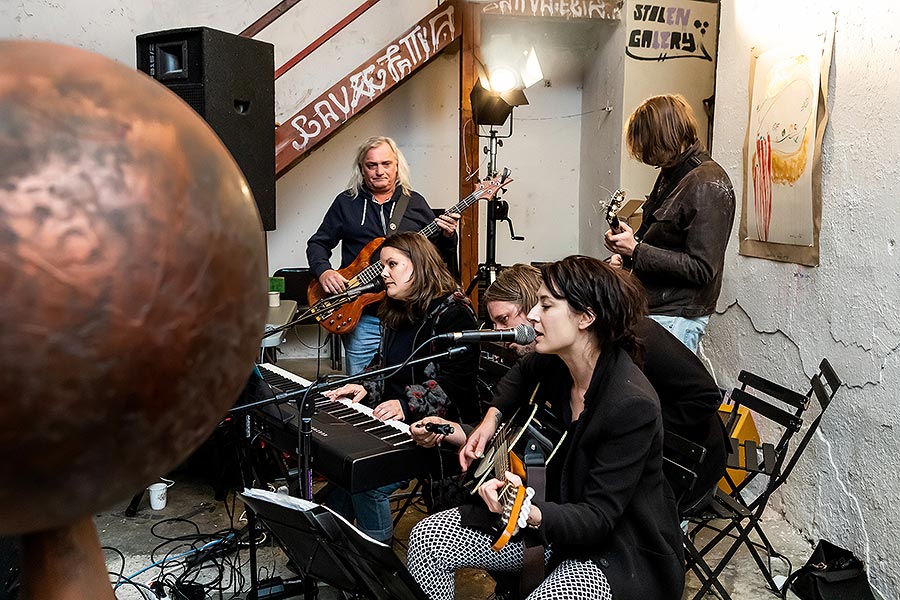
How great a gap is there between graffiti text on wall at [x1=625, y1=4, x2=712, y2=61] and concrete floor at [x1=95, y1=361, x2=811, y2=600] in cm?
377

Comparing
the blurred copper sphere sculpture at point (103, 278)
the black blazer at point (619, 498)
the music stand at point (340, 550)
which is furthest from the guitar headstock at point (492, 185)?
the blurred copper sphere sculpture at point (103, 278)

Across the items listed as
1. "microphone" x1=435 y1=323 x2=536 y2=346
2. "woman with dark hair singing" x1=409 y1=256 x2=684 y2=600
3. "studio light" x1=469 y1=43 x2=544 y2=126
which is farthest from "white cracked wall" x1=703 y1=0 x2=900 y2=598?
"studio light" x1=469 y1=43 x2=544 y2=126

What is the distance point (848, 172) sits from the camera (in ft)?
10.5

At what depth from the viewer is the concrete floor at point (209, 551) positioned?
3.15m

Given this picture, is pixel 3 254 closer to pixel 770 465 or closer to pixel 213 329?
pixel 213 329

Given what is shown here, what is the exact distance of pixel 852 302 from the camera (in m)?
3.19

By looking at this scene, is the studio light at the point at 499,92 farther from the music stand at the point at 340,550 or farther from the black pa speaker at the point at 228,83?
the music stand at the point at 340,550

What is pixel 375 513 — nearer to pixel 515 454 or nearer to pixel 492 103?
pixel 515 454

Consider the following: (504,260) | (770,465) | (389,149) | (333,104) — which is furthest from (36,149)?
(504,260)

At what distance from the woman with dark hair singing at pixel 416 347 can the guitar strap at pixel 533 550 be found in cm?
79

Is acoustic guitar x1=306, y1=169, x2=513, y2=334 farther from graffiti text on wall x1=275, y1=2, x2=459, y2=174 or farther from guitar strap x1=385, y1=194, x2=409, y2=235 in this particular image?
graffiti text on wall x1=275, y1=2, x2=459, y2=174

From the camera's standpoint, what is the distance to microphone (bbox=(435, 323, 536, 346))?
2074mm

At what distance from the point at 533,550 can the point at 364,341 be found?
1.80 metres

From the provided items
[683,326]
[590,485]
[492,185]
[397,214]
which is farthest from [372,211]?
[590,485]
